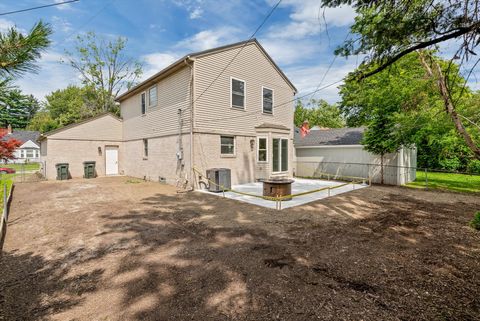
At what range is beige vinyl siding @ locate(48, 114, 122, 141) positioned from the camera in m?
16.1

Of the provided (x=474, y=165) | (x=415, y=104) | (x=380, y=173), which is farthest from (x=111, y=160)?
(x=474, y=165)

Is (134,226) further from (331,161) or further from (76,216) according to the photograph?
(331,161)

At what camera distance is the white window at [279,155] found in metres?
14.5

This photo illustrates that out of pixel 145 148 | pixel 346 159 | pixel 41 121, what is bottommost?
pixel 346 159

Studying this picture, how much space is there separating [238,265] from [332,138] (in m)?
16.1

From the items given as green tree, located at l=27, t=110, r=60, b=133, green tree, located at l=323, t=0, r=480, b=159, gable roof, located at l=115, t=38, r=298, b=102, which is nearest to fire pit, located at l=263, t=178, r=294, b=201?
green tree, located at l=323, t=0, r=480, b=159

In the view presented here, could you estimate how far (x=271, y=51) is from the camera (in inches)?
588

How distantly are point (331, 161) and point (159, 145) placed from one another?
11.8 m

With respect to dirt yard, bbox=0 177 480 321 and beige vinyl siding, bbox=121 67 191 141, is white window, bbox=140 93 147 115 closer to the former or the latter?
beige vinyl siding, bbox=121 67 191 141

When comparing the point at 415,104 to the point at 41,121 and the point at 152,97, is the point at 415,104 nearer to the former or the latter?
the point at 152,97

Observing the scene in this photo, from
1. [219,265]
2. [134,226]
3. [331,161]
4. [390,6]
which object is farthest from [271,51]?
[219,265]

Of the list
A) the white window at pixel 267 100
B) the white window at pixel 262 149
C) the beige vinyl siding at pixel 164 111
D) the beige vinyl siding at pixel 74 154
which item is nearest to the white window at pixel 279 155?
the white window at pixel 262 149

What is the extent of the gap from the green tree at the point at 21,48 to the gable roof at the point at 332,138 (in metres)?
16.8

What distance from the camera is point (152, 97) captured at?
14.5 metres
